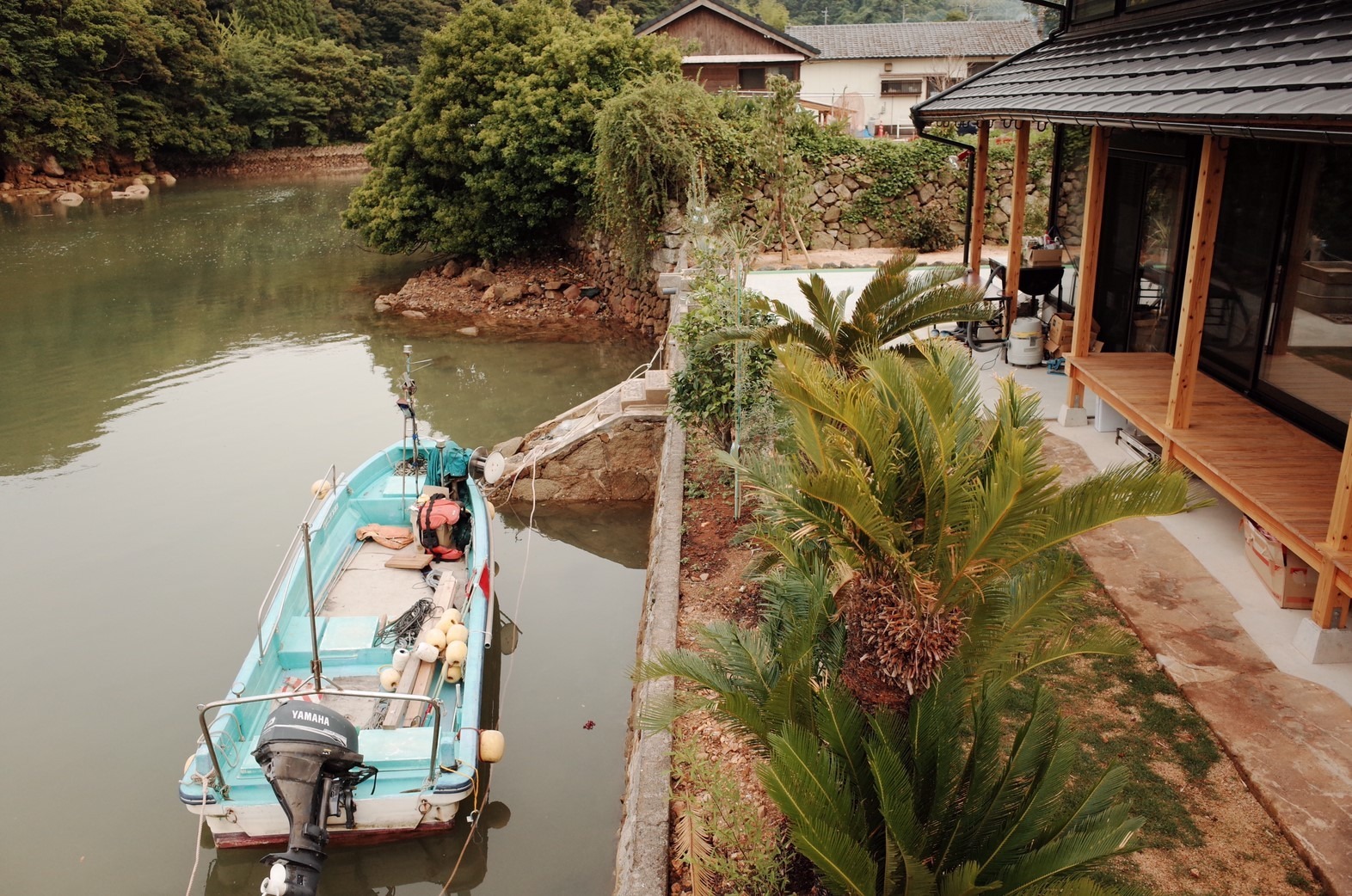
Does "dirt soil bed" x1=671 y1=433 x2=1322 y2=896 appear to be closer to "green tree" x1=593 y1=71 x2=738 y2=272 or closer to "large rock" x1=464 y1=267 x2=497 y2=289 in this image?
"green tree" x1=593 y1=71 x2=738 y2=272

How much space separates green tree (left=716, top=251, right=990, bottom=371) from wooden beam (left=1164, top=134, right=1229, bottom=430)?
1355mm

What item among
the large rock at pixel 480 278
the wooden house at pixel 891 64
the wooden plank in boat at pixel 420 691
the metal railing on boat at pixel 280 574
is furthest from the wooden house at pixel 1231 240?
the wooden house at pixel 891 64

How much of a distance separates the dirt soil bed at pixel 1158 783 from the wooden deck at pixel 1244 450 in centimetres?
101

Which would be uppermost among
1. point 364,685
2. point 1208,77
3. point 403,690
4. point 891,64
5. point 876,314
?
point 891,64

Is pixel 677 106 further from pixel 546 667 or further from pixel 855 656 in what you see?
pixel 855 656

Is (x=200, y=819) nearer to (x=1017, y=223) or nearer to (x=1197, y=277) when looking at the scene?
(x=1197, y=277)

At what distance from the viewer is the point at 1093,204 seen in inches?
320

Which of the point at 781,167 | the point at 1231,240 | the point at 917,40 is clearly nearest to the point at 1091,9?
the point at 1231,240

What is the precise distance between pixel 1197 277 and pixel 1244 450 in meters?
1.15

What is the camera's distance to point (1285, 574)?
18.9ft

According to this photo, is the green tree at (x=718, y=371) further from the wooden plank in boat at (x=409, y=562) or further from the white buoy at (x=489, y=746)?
the white buoy at (x=489, y=746)

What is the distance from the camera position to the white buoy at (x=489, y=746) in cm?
653

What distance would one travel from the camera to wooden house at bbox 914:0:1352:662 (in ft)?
17.3

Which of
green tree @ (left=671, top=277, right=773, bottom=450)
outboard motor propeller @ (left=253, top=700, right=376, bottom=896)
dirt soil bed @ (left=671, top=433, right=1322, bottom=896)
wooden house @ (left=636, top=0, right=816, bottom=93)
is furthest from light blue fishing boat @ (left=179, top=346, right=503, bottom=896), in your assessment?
wooden house @ (left=636, top=0, right=816, bottom=93)
